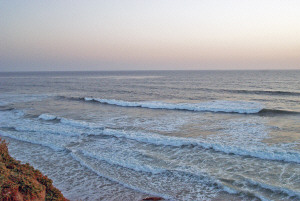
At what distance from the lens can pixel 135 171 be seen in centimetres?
907

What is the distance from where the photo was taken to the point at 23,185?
A: 15.5 ft

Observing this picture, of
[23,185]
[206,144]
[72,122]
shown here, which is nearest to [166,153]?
[206,144]

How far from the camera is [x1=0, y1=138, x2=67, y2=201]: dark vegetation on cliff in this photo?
4.48m

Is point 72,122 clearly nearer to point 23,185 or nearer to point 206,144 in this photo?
point 206,144

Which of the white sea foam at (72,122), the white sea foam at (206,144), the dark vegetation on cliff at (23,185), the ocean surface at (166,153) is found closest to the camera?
the dark vegetation on cliff at (23,185)

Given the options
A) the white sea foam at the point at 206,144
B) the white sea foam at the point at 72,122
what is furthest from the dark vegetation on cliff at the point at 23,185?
the white sea foam at the point at 72,122

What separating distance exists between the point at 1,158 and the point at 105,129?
366 inches

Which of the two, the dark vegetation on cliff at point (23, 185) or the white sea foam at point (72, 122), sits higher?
the dark vegetation on cliff at point (23, 185)

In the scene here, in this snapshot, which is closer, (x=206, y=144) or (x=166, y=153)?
(x=166, y=153)

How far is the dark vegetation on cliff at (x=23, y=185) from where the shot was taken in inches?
176

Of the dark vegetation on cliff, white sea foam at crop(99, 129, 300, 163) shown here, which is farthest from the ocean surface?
the dark vegetation on cliff

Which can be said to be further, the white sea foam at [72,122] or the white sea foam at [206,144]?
the white sea foam at [72,122]

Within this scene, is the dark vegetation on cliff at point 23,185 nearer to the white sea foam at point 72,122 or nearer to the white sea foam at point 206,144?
the white sea foam at point 206,144

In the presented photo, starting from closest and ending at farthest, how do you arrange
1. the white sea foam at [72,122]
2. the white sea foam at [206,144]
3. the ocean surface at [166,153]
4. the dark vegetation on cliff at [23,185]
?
the dark vegetation on cliff at [23,185], the ocean surface at [166,153], the white sea foam at [206,144], the white sea foam at [72,122]
